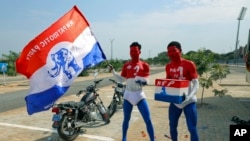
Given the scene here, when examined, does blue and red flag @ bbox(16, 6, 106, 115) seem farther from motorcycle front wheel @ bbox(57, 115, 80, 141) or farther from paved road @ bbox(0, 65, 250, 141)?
paved road @ bbox(0, 65, 250, 141)

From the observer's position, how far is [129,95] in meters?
5.61

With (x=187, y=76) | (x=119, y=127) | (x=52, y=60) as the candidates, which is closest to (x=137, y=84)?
(x=187, y=76)

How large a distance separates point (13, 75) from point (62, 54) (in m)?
33.5

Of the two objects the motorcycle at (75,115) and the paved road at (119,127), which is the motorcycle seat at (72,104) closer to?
the motorcycle at (75,115)

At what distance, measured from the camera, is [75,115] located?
6.44m

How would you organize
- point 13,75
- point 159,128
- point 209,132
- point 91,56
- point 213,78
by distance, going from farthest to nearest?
point 13,75 → point 213,78 → point 159,128 → point 209,132 → point 91,56

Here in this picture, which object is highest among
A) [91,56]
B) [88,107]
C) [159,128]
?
[91,56]

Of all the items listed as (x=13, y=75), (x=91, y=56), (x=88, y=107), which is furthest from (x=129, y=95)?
(x=13, y=75)

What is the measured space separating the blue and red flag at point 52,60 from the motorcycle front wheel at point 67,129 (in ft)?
2.51

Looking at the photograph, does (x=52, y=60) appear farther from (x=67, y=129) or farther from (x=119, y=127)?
(x=119, y=127)

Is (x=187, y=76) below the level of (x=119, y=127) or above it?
above

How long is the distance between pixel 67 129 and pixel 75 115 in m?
0.36

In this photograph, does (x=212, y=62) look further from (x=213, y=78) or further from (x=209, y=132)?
(x=209, y=132)

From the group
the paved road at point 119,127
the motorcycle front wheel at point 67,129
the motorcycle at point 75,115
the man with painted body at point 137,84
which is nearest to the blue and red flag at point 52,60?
the motorcycle at point 75,115
